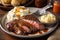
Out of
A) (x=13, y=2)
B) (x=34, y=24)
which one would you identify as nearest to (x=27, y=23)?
(x=34, y=24)

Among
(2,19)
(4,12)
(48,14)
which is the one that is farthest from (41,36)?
(4,12)

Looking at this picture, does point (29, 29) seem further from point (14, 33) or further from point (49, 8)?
point (49, 8)

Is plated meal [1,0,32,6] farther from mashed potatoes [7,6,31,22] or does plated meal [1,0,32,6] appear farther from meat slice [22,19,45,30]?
meat slice [22,19,45,30]

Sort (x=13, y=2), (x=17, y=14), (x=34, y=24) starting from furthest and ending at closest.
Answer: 1. (x=13, y=2)
2. (x=17, y=14)
3. (x=34, y=24)

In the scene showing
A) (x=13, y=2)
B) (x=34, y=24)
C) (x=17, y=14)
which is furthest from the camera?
(x=13, y=2)

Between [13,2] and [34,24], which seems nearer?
[34,24]

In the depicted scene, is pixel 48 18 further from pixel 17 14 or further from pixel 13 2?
pixel 13 2

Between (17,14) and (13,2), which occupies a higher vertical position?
(13,2)

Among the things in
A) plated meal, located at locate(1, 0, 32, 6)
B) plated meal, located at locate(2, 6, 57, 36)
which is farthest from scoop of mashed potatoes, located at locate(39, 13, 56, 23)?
plated meal, located at locate(1, 0, 32, 6)

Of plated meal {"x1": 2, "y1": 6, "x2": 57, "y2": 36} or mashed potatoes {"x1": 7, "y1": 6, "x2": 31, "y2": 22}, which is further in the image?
mashed potatoes {"x1": 7, "y1": 6, "x2": 31, "y2": 22}
